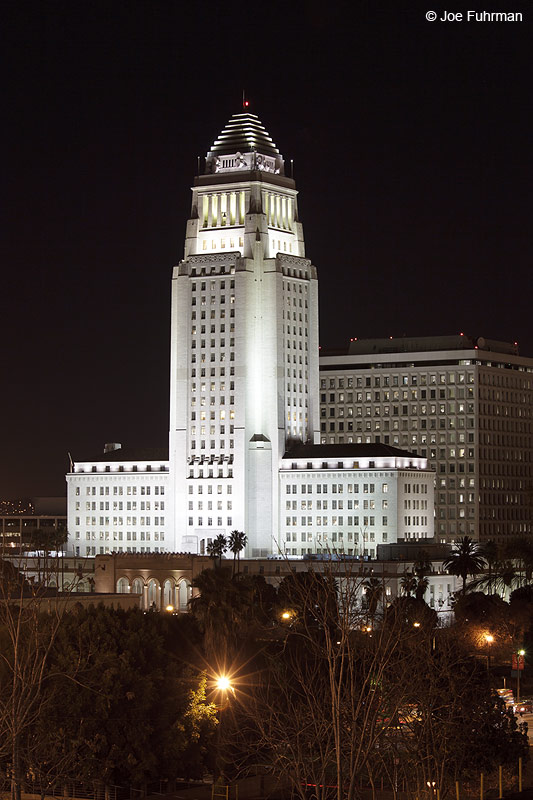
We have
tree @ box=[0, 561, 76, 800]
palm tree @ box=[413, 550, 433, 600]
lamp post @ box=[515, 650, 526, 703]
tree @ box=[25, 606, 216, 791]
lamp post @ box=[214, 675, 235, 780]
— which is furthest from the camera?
palm tree @ box=[413, 550, 433, 600]

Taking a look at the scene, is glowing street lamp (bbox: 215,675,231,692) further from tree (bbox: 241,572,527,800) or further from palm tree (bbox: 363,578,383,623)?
palm tree (bbox: 363,578,383,623)

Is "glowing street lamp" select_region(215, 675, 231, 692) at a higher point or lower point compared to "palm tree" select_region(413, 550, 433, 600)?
lower

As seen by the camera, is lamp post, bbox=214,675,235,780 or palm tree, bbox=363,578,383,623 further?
lamp post, bbox=214,675,235,780

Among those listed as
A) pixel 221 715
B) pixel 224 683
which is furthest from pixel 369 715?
pixel 221 715

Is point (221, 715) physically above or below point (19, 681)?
below

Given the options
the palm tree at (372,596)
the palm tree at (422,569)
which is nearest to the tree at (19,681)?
the palm tree at (372,596)

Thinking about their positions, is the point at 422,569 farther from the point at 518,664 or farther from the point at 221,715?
the point at 221,715

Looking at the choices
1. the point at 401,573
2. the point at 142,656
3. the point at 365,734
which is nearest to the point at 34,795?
the point at 142,656

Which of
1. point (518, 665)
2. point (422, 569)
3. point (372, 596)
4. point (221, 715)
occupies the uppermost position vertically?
point (422, 569)

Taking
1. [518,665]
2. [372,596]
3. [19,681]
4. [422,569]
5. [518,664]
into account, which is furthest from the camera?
[422,569]

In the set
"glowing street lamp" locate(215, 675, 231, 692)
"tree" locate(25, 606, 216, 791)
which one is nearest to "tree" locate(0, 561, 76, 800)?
"tree" locate(25, 606, 216, 791)

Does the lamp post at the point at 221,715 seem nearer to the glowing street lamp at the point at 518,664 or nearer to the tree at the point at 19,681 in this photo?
the tree at the point at 19,681

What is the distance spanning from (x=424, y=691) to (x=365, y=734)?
61.3 ft

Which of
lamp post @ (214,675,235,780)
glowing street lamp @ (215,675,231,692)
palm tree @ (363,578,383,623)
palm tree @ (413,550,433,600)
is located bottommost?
lamp post @ (214,675,235,780)
